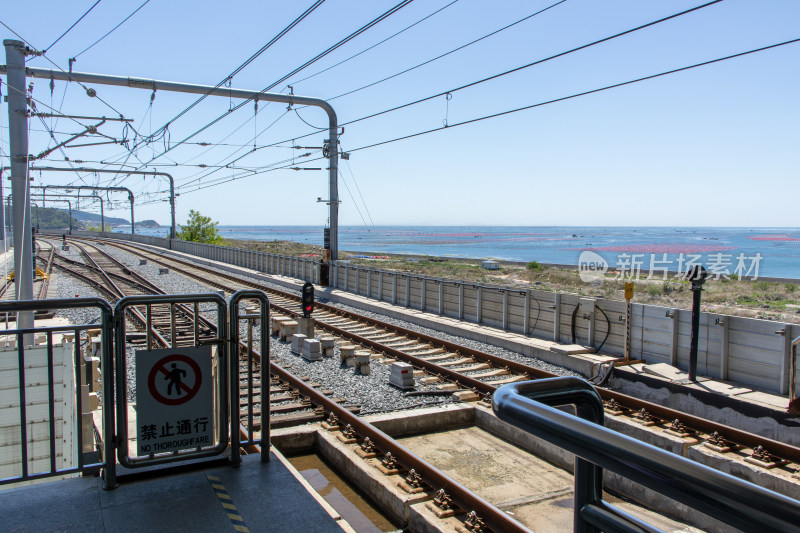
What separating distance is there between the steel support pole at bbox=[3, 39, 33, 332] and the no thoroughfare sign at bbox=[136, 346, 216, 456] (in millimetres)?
8068

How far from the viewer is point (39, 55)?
12.1m

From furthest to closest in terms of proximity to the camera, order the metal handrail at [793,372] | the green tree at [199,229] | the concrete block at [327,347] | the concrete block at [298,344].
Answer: the green tree at [199,229] → the concrete block at [298,344] → the concrete block at [327,347] → the metal handrail at [793,372]

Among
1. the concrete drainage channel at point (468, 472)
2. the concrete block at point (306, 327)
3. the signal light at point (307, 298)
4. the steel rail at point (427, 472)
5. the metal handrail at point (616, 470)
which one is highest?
the metal handrail at point (616, 470)

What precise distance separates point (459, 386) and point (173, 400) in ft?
21.3

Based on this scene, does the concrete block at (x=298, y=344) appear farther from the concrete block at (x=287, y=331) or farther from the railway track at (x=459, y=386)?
the concrete block at (x=287, y=331)

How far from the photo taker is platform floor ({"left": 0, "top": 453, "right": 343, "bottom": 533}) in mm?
4184

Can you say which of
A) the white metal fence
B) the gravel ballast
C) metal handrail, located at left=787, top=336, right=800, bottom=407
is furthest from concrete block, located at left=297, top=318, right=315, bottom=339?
metal handrail, located at left=787, top=336, right=800, bottom=407

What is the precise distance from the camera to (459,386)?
1064 cm

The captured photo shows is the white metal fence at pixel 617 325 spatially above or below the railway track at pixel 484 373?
above

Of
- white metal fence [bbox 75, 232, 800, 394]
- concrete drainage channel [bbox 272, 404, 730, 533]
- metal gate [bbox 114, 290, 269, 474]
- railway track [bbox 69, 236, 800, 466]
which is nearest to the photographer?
metal gate [bbox 114, 290, 269, 474]

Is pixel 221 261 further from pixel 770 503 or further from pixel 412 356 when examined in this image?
pixel 770 503

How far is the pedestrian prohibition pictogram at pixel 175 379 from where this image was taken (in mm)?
4875

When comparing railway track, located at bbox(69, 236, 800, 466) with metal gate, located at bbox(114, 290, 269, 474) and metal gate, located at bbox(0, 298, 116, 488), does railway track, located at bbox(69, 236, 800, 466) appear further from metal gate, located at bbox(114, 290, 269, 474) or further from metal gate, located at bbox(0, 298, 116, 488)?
metal gate, located at bbox(0, 298, 116, 488)

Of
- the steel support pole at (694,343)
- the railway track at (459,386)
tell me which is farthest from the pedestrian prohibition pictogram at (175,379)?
the steel support pole at (694,343)
